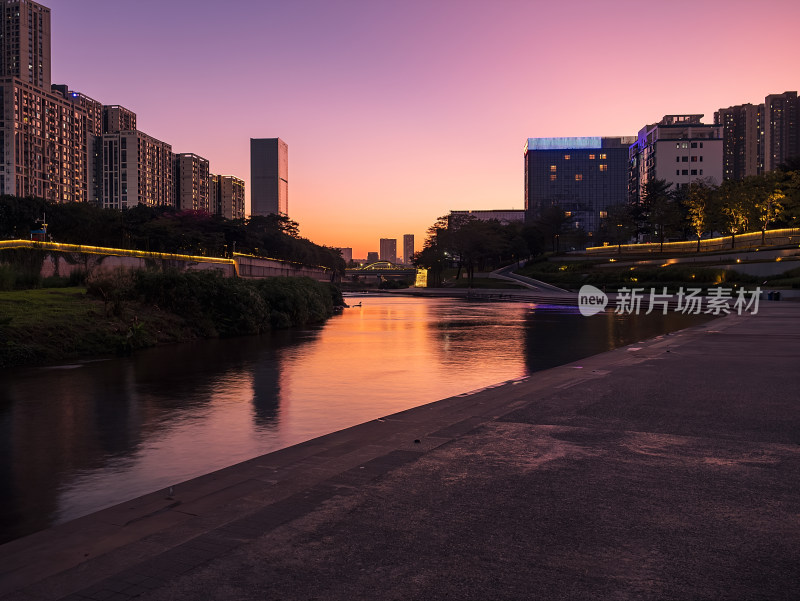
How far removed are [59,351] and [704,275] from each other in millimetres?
66961

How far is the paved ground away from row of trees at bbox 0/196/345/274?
330 ft

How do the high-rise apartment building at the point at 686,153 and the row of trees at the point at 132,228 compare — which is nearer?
the row of trees at the point at 132,228

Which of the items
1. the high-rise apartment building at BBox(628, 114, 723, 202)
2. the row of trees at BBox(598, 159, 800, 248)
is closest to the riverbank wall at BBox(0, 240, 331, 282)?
the row of trees at BBox(598, 159, 800, 248)

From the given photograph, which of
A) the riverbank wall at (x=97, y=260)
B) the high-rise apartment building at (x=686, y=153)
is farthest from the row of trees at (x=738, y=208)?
the riverbank wall at (x=97, y=260)

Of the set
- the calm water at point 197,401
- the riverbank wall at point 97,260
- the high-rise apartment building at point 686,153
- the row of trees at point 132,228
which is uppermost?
the high-rise apartment building at point 686,153

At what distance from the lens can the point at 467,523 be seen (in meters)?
4.84

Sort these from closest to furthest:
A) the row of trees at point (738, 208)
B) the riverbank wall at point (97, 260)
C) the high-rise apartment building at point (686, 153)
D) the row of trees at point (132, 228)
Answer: the riverbank wall at point (97, 260) → the row of trees at point (738, 208) → the row of trees at point (132, 228) → the high-rise apartment building at point (686, 153)

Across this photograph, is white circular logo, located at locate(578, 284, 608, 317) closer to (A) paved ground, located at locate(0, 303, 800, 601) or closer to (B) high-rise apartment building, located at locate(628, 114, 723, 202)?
(A) paved ground, located at locate(0, 303, 800, 601)

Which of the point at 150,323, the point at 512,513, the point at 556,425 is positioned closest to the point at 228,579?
the point at 512,513

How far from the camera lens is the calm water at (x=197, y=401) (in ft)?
23.1

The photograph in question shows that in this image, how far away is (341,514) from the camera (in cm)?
504

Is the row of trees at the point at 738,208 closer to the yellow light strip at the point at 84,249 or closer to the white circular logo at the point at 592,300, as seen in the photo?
the white circular logo at the point at 592,300

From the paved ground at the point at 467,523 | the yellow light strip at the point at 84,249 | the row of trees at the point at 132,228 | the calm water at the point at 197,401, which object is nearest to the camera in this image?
the paved ground at the point at 467,523

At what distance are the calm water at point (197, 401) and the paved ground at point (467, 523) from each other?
1476 millimetres
